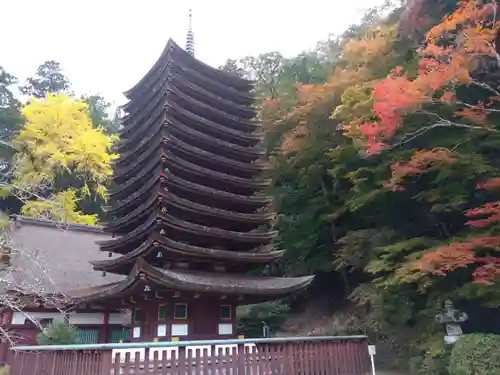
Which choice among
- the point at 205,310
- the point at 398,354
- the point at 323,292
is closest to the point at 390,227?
the point at 398,354

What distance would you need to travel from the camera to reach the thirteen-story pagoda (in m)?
11.5

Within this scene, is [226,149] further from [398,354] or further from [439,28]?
[398,354]

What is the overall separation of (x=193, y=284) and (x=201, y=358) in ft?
8.53

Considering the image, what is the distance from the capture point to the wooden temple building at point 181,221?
38.0ft

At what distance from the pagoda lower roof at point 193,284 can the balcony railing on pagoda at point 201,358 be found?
1790 mm

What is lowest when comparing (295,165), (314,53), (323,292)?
(323,292)

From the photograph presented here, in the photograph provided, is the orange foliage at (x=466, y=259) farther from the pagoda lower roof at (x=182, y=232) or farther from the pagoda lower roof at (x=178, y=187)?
the pagoda lower roof at (x=178, y=187)

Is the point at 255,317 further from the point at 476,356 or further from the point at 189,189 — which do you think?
the point at 476,356

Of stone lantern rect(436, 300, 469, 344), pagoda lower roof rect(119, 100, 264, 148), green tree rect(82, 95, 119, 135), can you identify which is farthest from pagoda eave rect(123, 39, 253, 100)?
green tree rect(82, 95, 119, 135)

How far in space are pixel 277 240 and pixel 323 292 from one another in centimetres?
437

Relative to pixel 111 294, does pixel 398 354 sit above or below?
below

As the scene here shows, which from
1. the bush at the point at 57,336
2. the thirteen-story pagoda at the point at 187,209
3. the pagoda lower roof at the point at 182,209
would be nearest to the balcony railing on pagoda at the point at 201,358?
the bush at the point at 57,336

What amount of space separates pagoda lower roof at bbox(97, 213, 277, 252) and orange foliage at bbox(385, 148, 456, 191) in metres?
→ 4.51

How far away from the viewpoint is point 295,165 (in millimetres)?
20953
